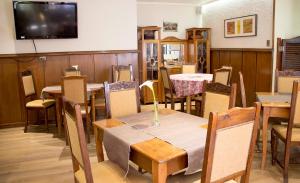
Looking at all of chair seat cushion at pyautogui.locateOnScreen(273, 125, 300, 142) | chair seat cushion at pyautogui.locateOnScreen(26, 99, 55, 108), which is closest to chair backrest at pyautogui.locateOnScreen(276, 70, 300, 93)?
chair seat cushion at pyautogui.locateOnScreen(273, 125, 300, 142)

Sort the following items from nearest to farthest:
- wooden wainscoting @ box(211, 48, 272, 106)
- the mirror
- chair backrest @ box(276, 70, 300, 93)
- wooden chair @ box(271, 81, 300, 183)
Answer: wooden chair @ box(271, 81, 300, 183) < chair backrest @ box(276, 70, 300, 93) < wooden wainscoting @ box(211, 48, 272, 106) < the mirror

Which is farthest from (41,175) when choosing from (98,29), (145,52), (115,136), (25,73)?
(145,52)

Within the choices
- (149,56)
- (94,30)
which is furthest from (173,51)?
(94,30)

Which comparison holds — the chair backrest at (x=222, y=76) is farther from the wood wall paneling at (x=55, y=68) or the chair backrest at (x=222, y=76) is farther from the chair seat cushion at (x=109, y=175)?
the chair seat cushion at (x=109, y=175)

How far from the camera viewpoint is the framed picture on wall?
5539 millimetres

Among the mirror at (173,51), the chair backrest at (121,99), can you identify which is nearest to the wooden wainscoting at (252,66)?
the mirror at (173,51)

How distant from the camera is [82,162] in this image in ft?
5.77

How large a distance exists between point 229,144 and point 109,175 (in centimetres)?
91

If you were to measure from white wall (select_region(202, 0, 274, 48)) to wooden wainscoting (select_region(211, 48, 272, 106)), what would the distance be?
0.14 metres

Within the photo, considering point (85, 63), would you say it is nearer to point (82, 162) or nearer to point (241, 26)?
point (241, 26)

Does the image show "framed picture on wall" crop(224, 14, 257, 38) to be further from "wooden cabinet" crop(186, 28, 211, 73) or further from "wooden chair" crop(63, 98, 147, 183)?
"wooden chair" crop(63, 98, 147, 183)

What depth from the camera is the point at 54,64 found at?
5285 millimetres

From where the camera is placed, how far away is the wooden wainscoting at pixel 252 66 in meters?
5.20

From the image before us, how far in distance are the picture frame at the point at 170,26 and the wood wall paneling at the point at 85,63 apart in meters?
2.38
